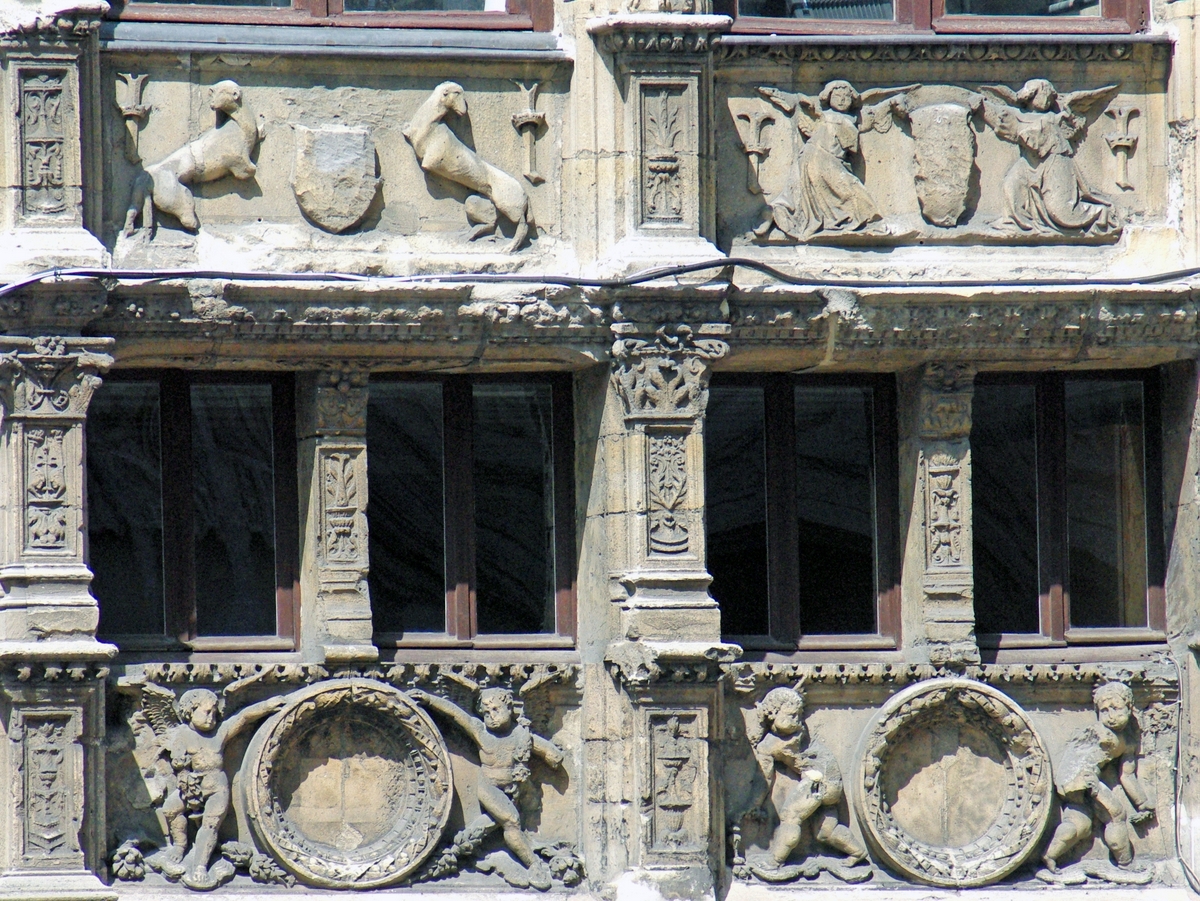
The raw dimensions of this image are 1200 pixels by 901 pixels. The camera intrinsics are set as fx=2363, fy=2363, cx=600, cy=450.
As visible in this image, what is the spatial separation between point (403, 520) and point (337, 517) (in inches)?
17.3

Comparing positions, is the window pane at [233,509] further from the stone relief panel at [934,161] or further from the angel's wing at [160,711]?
the stone relief panel at [934,161]

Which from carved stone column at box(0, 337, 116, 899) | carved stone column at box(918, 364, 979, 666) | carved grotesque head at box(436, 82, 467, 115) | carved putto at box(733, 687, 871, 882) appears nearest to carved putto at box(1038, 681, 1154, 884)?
carved stone column at box(918, 364, 979, 666)

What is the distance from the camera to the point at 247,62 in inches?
457

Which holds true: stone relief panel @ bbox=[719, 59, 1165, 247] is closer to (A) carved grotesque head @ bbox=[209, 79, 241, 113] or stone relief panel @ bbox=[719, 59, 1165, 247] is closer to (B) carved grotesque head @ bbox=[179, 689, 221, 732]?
(A) carved grotesque head @ bbox=[209, 79, 241, 113]

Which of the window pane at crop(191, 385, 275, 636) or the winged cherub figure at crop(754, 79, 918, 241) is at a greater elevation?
the winged cherub figure at crop(754, 79, 918, 241)

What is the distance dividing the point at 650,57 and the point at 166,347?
9.07 ft

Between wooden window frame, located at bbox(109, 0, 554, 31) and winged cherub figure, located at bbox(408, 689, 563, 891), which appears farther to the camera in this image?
winged cherub figure, located at bbox(408, 689, 563, 891)

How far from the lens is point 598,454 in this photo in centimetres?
1188

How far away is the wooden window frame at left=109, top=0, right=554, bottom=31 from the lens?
38.1ft

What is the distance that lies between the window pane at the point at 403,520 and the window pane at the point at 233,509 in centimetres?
53

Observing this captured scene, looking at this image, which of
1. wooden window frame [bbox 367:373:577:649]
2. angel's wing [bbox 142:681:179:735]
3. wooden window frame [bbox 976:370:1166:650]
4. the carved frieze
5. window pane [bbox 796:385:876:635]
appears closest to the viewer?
angel's wing [bbox 142:681:179:735]

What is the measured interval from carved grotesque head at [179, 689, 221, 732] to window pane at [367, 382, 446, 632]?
95 centimetres

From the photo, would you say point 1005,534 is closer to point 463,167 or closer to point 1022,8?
point 1022,8

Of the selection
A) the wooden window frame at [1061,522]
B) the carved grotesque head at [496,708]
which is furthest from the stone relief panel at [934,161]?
the carved grotesque head at [496,708]
